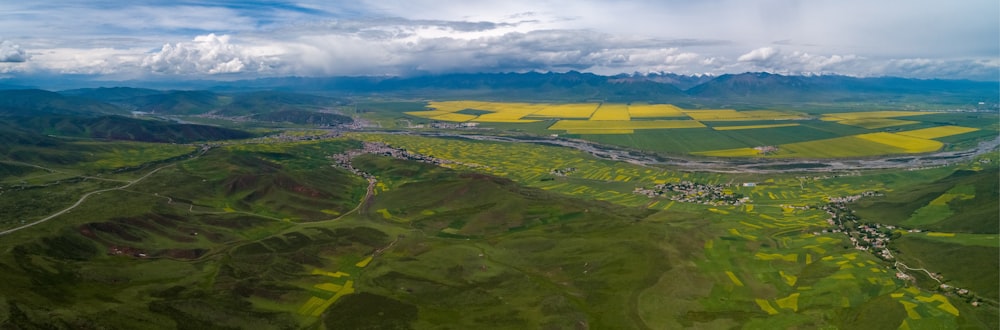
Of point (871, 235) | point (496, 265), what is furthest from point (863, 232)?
point (496, 265)

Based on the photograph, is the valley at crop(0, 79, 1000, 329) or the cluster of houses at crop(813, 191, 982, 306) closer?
the valley at crop(0, 79, 1000, 329)

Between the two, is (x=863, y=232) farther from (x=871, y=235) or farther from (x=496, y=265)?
(x=496, y=265)

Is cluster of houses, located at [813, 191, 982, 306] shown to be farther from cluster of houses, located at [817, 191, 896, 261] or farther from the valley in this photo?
the valley

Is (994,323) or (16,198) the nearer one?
(994,323)

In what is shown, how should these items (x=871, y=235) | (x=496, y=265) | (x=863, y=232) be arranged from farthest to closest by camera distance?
(x=863, y=232) → (x=871, y=235) → (x=496, y=265)

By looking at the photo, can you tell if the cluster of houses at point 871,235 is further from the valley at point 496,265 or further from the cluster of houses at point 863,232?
the valley at point 496,265

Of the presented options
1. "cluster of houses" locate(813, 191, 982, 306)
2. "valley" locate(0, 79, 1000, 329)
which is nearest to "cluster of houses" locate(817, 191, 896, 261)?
"cluster of houses" locate(813, 191, 982, 306)

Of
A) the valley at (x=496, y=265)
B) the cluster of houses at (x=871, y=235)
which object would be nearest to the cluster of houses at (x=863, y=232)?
the cluster of houses at (x=871, y=235)

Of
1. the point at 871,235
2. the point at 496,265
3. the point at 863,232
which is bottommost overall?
the point at 496,265

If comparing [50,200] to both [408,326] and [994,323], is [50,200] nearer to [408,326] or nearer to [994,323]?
[408,326]

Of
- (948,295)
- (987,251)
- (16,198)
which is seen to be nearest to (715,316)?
(948,295)

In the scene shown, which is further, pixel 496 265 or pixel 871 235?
pixel 871 235
